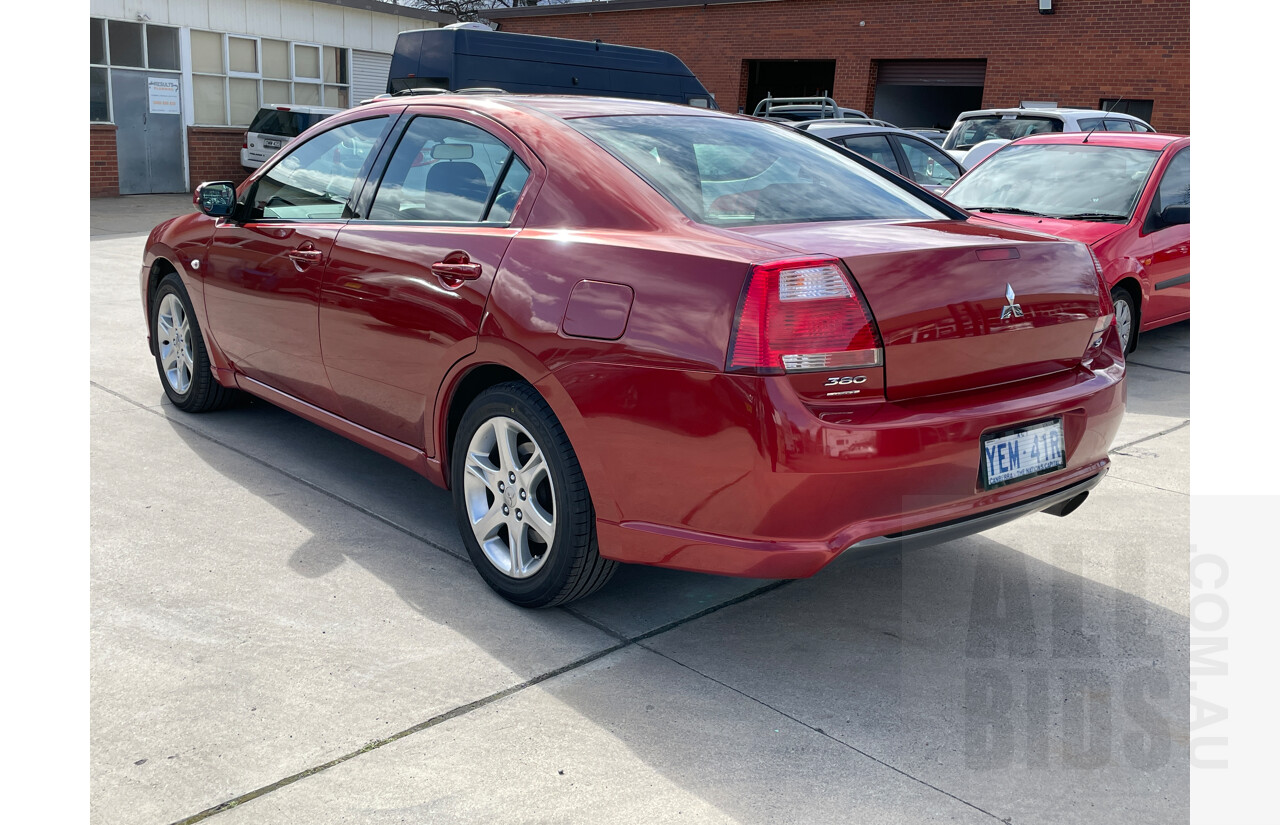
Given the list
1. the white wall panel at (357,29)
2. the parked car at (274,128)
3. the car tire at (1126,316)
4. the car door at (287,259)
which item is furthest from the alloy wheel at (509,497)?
the white wall panel at (357,29)

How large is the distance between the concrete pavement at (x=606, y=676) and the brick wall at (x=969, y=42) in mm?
20991

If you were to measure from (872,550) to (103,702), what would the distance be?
209 cm

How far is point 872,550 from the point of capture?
9.87ft

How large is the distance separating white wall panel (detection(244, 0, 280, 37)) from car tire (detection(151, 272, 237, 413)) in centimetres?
1850

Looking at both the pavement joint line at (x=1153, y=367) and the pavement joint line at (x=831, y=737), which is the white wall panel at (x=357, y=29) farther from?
the pavement joint line at (x=831, y=737)

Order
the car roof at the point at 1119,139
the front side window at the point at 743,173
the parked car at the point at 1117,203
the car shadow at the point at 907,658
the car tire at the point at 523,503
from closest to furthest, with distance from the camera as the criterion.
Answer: the car shadow at the point at 907,658
the car tire at the point at 523,503
the front side window at the point at 743,173
the parked car at the point at 1117,203
the car roof at the point at 1119,139

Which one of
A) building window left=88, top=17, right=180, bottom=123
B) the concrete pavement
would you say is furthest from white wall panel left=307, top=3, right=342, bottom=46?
the concrete pavement

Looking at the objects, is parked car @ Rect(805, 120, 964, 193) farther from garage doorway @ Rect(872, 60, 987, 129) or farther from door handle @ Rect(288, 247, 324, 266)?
garage doorway @ Rect(872, 60, 987, 129)

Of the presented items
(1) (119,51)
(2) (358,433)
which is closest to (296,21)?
(1) (119,51)

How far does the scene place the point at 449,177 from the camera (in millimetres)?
4012

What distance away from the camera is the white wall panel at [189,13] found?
2072cm

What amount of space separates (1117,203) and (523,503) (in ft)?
19.1

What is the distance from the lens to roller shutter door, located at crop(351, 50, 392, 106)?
24.6 meters
